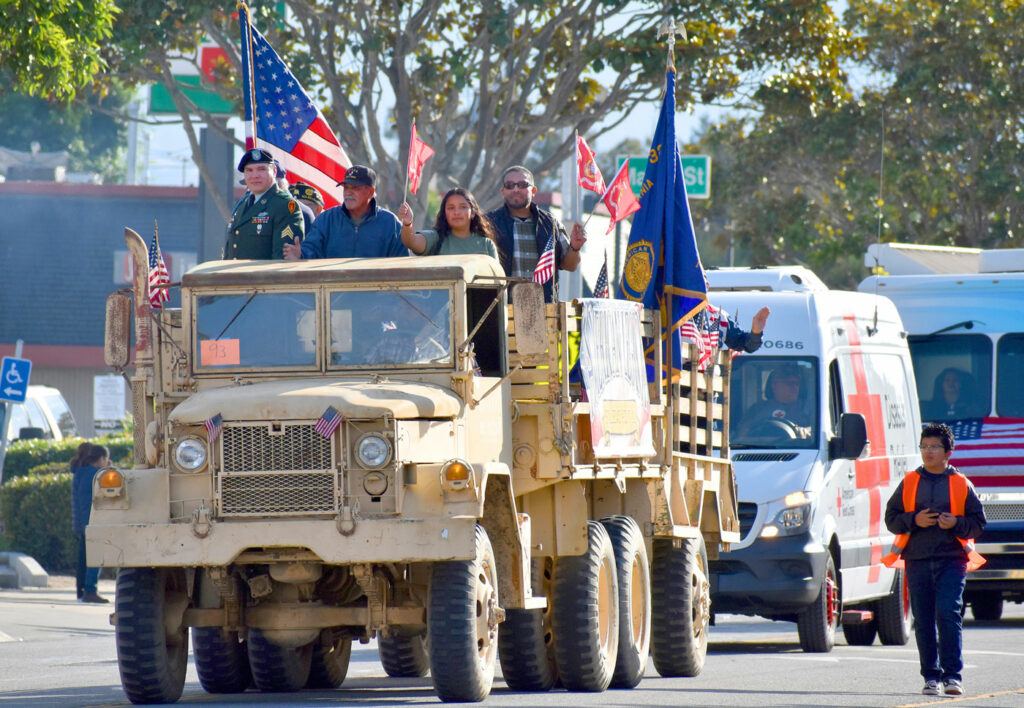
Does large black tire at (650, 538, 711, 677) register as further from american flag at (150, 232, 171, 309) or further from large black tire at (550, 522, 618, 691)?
american flag at (150, 232, 171, 309)

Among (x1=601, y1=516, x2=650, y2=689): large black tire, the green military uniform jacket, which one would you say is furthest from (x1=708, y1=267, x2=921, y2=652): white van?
the green military uniform jacket

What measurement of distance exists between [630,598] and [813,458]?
3.64m

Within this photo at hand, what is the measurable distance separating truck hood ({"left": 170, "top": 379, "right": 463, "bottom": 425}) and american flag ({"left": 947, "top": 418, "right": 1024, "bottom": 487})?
9.71m

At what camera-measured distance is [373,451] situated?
974 cm

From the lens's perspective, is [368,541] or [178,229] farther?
[178,229]

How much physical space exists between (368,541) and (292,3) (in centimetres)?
1396

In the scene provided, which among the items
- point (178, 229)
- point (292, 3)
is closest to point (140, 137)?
→ point (178, 229)

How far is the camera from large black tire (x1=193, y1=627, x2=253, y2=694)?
11.5m

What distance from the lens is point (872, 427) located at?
53.5 ft

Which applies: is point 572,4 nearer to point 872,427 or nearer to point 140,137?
point 872,427

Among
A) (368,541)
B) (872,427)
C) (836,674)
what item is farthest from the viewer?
(872,427)

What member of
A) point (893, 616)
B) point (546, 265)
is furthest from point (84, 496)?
point (546, 265)

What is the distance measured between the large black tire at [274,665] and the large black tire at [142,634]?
133 cm

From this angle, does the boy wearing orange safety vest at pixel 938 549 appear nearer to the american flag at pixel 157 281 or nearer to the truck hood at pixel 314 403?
the truck hood at pixel 314 403
